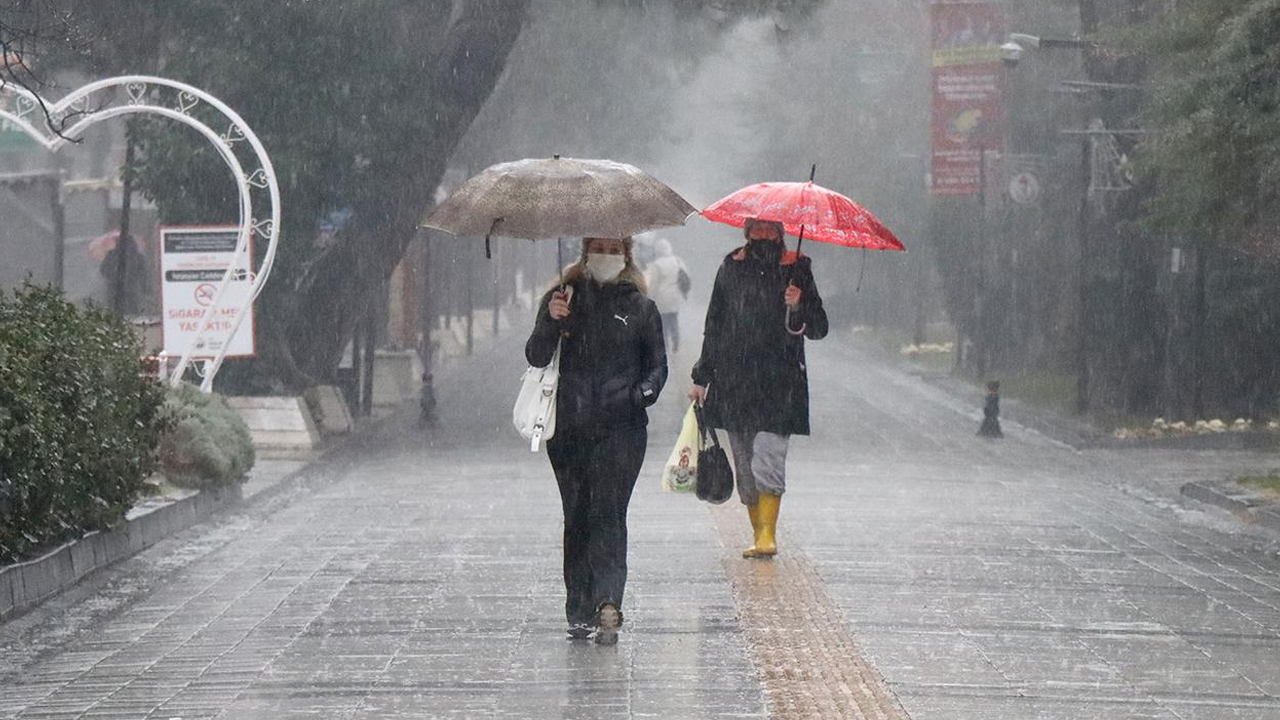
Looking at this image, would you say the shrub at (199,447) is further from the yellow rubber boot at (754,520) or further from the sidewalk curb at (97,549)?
the yellow rubber boot at (754,520)

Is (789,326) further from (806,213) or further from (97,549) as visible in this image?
(97,549)

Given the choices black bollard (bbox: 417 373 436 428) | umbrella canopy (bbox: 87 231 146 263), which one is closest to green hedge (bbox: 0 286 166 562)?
black bollard (bbox: 417 373 436 428)

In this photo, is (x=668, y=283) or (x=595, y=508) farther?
(x=668, y=283)

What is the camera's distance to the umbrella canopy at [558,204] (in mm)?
8250

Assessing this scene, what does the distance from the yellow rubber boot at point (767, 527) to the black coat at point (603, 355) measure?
2630 mm

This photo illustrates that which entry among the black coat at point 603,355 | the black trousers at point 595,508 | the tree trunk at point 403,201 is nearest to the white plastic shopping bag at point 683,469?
the black trousers at point 595,508

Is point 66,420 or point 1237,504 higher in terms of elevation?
point 66,420

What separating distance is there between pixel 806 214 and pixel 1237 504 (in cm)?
630

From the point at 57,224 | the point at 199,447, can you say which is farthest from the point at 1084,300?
the point at 199,447

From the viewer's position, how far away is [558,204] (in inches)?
328

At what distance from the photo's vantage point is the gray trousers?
35.2 feet

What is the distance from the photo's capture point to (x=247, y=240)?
696 inches

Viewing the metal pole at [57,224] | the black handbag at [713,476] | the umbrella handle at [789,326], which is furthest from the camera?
the metal pole at [57,224]

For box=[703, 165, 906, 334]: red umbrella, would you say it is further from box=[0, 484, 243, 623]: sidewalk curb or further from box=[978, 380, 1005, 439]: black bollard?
box=[978, 380, 1005, 439]: black bollard
